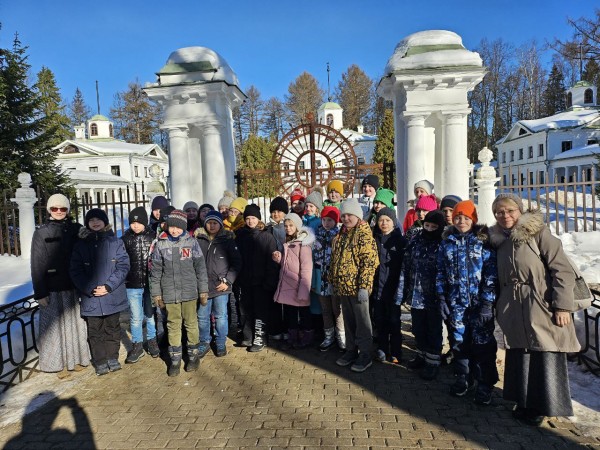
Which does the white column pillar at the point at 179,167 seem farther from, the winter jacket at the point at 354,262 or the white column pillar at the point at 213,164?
the winter jacket at the point at 354,262

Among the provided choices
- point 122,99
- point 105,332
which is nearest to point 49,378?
point 105,332

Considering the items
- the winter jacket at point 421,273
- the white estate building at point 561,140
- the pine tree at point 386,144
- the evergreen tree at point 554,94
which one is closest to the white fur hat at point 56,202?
the winter jacket at point 421,273

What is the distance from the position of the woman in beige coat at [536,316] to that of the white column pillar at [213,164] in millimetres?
5441

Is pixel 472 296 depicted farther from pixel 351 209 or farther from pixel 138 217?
pixel 138 217

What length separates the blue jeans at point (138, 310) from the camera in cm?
451

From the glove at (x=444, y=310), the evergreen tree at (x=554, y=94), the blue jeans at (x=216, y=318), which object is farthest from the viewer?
the evergreen tree at (x=554, y=94)

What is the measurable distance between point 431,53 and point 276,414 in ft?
19.2

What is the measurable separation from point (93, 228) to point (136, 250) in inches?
20.0

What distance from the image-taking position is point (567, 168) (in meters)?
33.1

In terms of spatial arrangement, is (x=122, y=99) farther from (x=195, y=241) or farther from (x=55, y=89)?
(x=195, y=241)

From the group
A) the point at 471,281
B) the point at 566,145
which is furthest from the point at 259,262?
the point at 566,145

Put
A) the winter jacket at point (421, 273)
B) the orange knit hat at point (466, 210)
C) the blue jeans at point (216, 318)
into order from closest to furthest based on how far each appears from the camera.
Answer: the orange knit hat at point (466, 210)
the winter jacket at point (421, 273)
the blue jeans at point (216, 318)

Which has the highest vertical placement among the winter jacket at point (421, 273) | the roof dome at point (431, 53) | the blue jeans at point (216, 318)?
the roof dome at point (431, 53)

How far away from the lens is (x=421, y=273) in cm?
371
